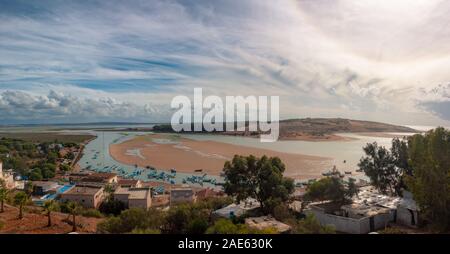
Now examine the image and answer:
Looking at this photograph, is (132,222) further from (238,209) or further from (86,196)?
(86,196)

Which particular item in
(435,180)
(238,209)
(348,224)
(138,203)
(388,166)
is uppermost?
(435,180)

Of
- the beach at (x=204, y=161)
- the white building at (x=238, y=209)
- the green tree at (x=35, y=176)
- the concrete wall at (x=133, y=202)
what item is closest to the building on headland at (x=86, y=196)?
the concrete wall at (x=133, y=202)

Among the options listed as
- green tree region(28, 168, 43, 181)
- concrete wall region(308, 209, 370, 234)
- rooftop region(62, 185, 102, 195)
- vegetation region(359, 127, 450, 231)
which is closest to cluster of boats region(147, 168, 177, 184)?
rooftop region(62, 185, 102, 195)

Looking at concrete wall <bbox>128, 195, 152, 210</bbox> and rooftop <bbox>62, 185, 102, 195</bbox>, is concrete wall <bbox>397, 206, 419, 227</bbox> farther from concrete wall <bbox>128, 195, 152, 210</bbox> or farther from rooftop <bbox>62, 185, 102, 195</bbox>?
rooftop <bbox>62, 185, 102, 195</bbox>

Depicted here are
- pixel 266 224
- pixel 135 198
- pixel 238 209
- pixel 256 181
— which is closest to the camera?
pixel 266 224

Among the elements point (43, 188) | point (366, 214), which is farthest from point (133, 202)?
point (366, 214)
